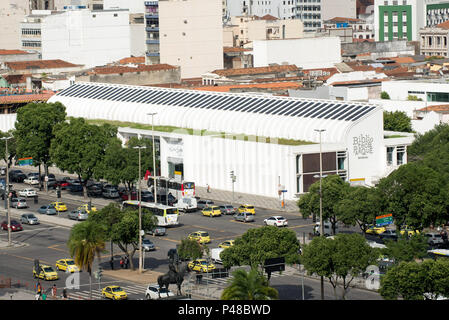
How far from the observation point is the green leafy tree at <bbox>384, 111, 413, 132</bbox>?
147125 mm

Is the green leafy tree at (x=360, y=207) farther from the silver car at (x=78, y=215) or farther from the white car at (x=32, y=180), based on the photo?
the white car at (x=32, y=180)

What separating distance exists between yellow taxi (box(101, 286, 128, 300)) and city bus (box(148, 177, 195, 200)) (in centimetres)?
4402

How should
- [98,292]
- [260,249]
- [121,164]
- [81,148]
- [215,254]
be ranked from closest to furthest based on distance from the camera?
[260,249]
[98,292]
[215,254]
[121,164]
[81,148]

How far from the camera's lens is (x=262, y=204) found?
124 m

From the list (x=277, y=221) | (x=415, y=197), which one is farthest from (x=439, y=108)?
(x=415, y=197)

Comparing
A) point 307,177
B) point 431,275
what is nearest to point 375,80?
point 307,177

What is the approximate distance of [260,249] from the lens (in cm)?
7638

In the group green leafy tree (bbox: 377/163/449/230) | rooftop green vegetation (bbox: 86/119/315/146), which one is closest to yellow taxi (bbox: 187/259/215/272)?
green leafy tree (bbox: 377/163/449/230)

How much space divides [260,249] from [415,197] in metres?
22.2

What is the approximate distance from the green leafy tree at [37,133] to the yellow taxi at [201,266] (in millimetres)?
55116

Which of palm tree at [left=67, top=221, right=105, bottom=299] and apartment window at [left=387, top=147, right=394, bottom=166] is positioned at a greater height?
apartment window at [left=387, top=147, right=394, bottom=166]

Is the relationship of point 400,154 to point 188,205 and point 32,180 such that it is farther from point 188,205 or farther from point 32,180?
point 32,180

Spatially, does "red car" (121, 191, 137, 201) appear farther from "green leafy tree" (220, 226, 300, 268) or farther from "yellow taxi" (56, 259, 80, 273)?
"green leafy tree" (220, 226, 300, 268)

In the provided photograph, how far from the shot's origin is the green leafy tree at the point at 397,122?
147 metres
